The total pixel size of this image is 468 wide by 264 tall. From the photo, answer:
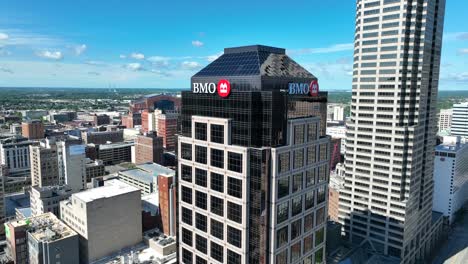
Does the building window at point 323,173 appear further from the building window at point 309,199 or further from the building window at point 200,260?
the building window at point 200,260

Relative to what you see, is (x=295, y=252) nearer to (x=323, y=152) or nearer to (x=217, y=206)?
(x=217, y=206)

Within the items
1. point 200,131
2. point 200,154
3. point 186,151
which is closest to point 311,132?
point 200,131

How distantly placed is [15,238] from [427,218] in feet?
547

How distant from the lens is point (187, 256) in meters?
68.5

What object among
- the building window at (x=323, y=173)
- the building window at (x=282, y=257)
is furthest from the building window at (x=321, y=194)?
the building window at (x=282, y=257)

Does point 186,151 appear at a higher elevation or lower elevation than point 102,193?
higher

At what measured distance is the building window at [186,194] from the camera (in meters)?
65.4

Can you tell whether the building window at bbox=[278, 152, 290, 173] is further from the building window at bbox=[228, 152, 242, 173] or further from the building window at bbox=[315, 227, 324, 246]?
the building window at bbox=[315, 227, 324, 246]

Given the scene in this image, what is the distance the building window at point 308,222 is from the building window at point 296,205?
11.2 feet

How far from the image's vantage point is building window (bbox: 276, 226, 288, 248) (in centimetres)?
5619

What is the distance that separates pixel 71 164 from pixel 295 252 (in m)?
160

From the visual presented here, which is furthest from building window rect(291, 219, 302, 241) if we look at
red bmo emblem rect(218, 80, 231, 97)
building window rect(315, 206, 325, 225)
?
red bmo emblem rect(218, 80, 231, 97)

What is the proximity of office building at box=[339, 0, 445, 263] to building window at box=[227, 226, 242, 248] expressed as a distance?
91.1 meters

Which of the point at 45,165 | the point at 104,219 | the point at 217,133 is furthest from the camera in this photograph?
the point at 45,165
